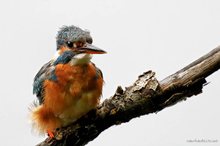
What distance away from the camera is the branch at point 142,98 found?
348 cm

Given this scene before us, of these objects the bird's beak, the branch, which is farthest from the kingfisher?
the branch

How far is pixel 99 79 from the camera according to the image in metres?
4.84

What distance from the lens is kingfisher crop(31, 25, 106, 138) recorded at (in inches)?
181

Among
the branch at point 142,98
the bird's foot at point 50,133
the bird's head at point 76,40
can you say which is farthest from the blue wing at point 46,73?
the branch at point 142,98

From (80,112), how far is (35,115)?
66 cm

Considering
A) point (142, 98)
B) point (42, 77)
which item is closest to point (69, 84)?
point (42, 77)

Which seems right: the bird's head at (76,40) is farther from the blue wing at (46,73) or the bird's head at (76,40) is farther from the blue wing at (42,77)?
the blue wing at (42,77)

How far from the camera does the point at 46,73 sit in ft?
16.5

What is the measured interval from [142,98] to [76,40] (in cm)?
134

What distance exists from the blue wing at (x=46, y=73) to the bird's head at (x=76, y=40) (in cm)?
11

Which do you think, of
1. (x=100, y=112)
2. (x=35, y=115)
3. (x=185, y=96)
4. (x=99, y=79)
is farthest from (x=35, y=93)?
(x=185, y=96)

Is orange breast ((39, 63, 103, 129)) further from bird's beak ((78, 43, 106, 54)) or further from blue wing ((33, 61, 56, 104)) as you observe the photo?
bird's beak ((78, 43, 106, 54))

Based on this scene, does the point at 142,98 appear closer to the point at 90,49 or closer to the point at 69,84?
→ the point at 90,49

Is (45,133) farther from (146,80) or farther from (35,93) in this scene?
(146,80)
